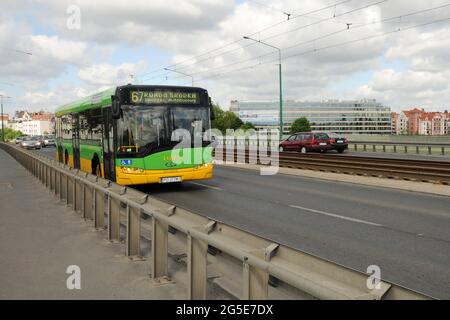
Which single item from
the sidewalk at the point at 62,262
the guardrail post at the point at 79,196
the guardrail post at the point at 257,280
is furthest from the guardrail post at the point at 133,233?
the guardrail post at the point at 79,196

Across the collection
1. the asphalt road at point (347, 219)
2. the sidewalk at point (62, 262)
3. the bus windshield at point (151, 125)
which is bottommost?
the asphalt road at point (347, 219)

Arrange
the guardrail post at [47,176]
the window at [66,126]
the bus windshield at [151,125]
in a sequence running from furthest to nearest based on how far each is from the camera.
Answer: the window at [66,126]
the guardrail post at [47,176]
the bus windshield at [151,125]

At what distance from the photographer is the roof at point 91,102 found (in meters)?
13.6

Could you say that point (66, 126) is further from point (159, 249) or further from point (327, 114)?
point (327, 114)

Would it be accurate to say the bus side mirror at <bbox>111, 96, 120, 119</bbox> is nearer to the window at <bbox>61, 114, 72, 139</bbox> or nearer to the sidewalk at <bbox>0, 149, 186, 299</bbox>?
the sidewalk at <bbox>0, 149, 186, 299</bbox>

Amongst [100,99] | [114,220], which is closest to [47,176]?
[100,99]

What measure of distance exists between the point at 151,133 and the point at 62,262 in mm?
7143

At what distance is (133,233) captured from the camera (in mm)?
6059

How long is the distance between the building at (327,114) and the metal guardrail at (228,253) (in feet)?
478

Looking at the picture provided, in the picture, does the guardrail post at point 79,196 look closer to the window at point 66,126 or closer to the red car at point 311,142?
the window at point 66,126
